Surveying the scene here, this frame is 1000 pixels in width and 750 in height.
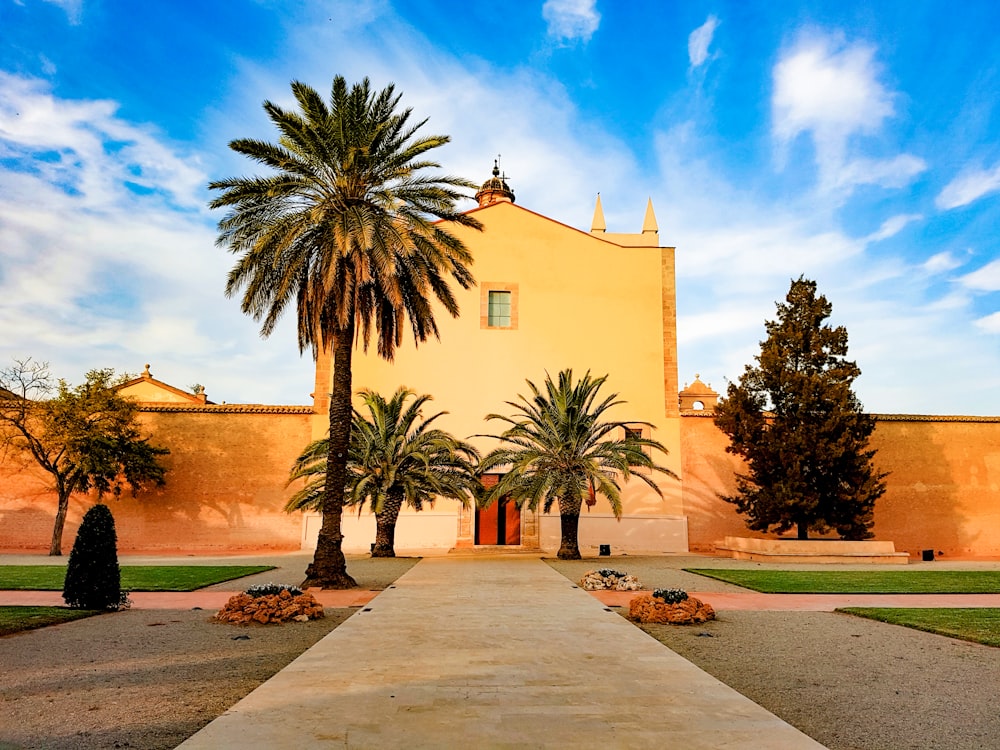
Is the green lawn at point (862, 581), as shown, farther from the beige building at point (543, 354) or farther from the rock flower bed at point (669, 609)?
the beige building at point (543, 354)

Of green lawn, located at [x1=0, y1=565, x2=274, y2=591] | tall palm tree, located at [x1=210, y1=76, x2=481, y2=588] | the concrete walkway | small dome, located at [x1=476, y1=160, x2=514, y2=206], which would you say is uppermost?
small dome, located at [x1=476, y1=160, x2=514, y2=206]

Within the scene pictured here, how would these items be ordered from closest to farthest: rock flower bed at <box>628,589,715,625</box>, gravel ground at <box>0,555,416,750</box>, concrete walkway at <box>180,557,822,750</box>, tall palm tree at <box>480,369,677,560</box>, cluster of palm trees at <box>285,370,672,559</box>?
concrete walkway at <box>180,557,822,750</box>, gravel ground at <box>0,555,416,750</box>, rock flower bed at <box>628,589,715,625</box>, cluster of palm trees at <box>285,370,672,559</box>, tall palm tree at <box>480,369,677,560</box>

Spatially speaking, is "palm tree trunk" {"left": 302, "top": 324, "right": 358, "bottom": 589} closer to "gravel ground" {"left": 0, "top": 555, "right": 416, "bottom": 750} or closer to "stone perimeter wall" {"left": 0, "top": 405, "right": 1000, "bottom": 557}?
"gravel ground" {"left": 0, "top": 555, "right": 416, "bottom": 750}

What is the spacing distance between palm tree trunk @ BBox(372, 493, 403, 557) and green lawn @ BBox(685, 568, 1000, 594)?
31.2 feet

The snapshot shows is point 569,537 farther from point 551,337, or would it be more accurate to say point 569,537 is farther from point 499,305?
point 499,305

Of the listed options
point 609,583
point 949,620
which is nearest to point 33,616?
point 609,583

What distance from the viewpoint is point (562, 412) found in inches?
976

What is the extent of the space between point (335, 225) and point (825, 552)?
20132 mm

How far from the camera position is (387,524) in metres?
24.2

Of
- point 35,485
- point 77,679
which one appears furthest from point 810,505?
point 35,485

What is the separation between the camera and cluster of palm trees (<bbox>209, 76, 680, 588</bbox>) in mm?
16422

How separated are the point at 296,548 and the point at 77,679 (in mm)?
23634

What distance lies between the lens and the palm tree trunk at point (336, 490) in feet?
52.1

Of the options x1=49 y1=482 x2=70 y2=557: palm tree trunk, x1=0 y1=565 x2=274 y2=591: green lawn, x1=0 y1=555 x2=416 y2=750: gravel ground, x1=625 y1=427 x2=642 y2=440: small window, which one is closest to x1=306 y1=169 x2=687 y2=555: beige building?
x1=625 y1=427 x2=642 y2=440: small window
